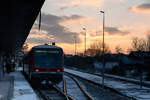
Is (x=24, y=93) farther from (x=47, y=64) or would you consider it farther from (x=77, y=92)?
(x=47, y=64)

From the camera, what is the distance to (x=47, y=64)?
24.5 meters

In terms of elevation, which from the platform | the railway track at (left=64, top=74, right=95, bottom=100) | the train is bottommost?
the railway track at (left=64, top=74, right=95, bottom=100)

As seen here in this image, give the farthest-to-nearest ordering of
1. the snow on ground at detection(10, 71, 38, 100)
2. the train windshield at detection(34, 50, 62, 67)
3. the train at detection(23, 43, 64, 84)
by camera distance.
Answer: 1. the train windshield at detection(34, 50, 62, 67)
2. the train at detection(23, 43, 64, 84)
3. the snow on ground at detection(10, 71, 38, 100)

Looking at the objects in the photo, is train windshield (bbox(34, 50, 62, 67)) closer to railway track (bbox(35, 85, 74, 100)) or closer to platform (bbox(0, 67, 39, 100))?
railway track (bbox(35, 85, 74, 100))

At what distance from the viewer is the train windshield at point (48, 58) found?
24547 millimetres

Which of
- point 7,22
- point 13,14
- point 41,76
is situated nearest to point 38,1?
point 13,14

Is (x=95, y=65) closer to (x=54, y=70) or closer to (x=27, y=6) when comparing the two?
(x=54, y=70)

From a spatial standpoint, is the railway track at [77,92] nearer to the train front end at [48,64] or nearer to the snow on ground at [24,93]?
A: the train front end at [48,64]

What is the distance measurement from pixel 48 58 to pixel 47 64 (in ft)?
1.72

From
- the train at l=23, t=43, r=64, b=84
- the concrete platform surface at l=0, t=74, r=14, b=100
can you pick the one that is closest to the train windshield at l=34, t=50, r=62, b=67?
the train at l=23, t=43, r=64, b=84

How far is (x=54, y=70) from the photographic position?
24469mm

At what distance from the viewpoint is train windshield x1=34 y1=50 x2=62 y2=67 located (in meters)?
24.5

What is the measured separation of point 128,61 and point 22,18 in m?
76.8

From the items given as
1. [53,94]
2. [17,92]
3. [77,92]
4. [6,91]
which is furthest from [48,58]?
[17,92]
